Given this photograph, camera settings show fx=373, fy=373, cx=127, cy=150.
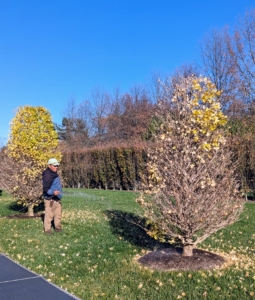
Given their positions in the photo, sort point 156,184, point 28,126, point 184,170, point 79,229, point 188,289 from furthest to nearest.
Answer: point 28,126, point 79,229, point 156,184, point 184,170, point 188,289

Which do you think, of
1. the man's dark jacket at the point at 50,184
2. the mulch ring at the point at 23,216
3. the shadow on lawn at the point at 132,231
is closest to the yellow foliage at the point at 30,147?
the mulch ring at the point at 23,216

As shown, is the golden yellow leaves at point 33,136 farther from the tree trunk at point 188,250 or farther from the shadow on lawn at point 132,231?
the tree trunk at point 188,250

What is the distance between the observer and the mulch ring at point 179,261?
532 cm

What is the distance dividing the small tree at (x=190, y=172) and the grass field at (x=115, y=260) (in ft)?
2.33

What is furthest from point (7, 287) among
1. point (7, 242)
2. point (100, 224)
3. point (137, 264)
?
point (100, 224)

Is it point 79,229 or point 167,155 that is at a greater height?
point 167,155

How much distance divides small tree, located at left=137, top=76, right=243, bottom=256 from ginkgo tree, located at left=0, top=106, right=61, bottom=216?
551cm

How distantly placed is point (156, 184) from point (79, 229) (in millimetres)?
3380

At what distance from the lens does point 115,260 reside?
19.3 feet

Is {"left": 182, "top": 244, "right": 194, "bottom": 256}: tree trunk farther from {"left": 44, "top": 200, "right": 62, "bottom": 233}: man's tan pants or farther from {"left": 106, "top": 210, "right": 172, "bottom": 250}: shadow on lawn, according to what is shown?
{"left": 44, "top": 200, "right": 62, "bottom": 233}: man's tan pants

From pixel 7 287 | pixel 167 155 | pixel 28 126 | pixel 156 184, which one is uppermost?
pixel 28 126

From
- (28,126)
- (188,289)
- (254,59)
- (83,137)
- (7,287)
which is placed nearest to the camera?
(188,289)

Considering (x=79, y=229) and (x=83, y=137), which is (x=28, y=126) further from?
(x=83, y=137)

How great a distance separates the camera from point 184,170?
5.41m
